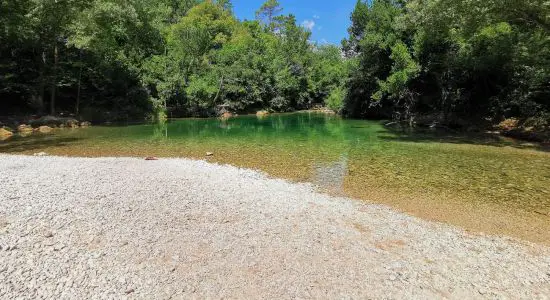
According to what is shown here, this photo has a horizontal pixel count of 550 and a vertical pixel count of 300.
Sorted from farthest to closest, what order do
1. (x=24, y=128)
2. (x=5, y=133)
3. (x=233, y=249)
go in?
1. (x=24, y=128)
2. (x=5, y=133)
3. (x=233, y=249)

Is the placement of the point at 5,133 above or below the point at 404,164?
above

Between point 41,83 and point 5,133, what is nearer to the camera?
point 5,133

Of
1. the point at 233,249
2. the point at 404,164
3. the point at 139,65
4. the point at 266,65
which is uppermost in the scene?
the point at 266,65

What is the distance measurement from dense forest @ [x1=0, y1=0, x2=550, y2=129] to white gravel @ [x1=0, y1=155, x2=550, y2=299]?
48.9 feet

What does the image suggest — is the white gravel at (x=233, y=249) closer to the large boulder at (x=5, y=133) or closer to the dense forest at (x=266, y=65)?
the dense forest at (x=266, y=65)

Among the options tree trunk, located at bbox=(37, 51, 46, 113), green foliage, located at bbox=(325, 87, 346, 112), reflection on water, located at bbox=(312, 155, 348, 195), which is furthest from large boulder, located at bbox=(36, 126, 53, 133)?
green foliage, located at bbox=(325, 87, 346, 112)

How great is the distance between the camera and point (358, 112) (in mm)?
43188

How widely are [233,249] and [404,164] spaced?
34.2 ft

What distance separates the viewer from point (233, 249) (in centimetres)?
663

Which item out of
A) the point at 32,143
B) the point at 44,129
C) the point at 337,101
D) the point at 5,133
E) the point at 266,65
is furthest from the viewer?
→ the point at 266,65

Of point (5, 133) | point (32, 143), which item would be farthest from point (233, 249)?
point (5, 133)

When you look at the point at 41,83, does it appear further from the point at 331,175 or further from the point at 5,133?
the point at 331,175

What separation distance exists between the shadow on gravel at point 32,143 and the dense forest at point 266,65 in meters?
9.94

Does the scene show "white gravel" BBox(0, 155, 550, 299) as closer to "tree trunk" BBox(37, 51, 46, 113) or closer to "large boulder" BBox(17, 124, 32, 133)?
"large boulder" BBox(17, 124, 32, 133)
